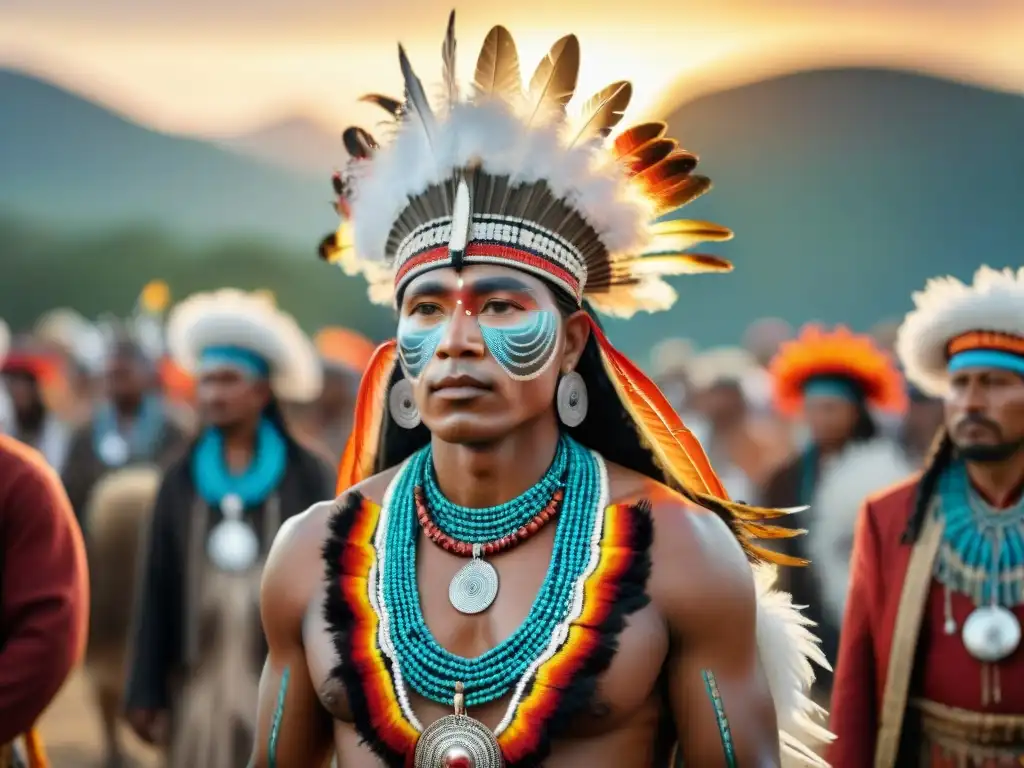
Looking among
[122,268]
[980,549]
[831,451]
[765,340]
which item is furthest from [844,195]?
[980,549]

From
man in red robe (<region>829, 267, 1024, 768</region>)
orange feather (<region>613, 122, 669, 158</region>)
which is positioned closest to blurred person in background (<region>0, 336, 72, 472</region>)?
man in red robe (<region>829, 267, 1024, 768</region>)

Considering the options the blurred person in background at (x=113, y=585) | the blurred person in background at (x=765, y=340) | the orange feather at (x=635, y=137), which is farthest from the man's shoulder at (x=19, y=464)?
the blurred person in background at (x=765, y=340)

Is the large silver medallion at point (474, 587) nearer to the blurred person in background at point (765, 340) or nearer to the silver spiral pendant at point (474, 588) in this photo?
the silver spiral pendant at point (474, 588)

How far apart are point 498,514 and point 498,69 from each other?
1002mm

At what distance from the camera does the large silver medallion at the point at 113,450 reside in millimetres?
9797

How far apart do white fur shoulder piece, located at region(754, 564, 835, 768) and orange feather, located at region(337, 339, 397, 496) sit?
38.8 inches

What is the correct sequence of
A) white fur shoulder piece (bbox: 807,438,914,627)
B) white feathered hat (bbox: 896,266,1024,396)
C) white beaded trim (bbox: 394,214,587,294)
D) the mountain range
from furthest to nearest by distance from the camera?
the mountain range
white fur shoulder piece (bbox: 807,438,914,627)
white feathered hat (bbox: 896,266,1024,396)
white beaded trim (bbox: 394,214,587,294)

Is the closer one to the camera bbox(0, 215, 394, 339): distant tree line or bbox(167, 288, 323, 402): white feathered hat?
bbox(167, 288, 323, 402): white feathered hat

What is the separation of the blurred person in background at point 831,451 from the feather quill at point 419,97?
16.5 ft

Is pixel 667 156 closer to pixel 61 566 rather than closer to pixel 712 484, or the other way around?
pixel 712 484

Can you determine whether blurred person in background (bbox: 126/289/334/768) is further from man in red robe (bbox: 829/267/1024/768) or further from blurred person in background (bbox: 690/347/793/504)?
blurred person in background (bbox: 690/347/793/504)

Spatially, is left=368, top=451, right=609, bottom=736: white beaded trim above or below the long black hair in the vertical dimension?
below

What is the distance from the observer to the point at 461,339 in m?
3.30

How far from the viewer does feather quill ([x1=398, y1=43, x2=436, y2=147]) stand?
3496 millimetres
